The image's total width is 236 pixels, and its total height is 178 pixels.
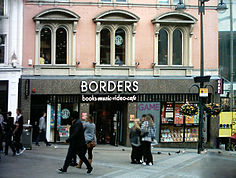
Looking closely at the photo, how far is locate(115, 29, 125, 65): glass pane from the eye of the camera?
21.4 metres

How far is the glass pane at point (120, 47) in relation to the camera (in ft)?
70.2

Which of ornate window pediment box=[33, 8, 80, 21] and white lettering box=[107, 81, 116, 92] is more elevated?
ornate window pediment box=[33, 8, 80, 21]

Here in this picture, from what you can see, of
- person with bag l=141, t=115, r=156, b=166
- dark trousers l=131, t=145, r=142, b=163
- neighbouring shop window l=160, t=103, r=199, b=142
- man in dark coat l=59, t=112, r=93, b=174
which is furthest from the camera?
neighbouring shop window l=160, t=103, r=199, b=142

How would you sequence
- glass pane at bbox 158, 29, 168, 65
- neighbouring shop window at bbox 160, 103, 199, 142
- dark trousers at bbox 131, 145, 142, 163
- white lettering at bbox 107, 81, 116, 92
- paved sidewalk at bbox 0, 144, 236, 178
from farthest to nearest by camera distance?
glass pane at bbox 158, 29, 168, 65, neighbouring shop window at bbox 160, 103, 199, 142, white lettering at bbox 107, 81, 116, 92, dark trousers at bbox 131, 145, 142, 163, paved sidewalk at bbox 0, 144, 236, 178

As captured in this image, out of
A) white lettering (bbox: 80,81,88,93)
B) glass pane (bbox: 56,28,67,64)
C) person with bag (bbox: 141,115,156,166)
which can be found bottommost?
person with bag (bbox: 141,115,156,166)

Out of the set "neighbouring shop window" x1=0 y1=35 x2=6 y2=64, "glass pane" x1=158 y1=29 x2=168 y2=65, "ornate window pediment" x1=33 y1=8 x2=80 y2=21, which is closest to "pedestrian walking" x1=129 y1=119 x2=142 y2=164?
"glass pane" x1=158 y1=29 x2=168 y2=65

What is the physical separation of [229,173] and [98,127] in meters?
11.1

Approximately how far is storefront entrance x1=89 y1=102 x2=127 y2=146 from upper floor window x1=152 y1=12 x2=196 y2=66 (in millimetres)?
3672

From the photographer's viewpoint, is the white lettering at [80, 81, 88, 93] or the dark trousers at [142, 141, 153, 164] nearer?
the dark trousers at [142, 141, 153, 164]

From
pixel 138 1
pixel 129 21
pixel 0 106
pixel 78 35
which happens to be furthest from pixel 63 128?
pixel 138 1

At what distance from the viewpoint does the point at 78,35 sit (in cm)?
Answer: 2100

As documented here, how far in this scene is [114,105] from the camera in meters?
22.2

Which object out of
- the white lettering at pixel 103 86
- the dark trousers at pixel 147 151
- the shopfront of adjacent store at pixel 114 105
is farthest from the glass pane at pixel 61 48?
the dark trousers at pixel 147 151

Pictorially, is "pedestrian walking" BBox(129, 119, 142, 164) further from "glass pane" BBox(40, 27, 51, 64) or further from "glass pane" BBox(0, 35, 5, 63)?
"glass pane" BBox(0, 35, 5, 63)
